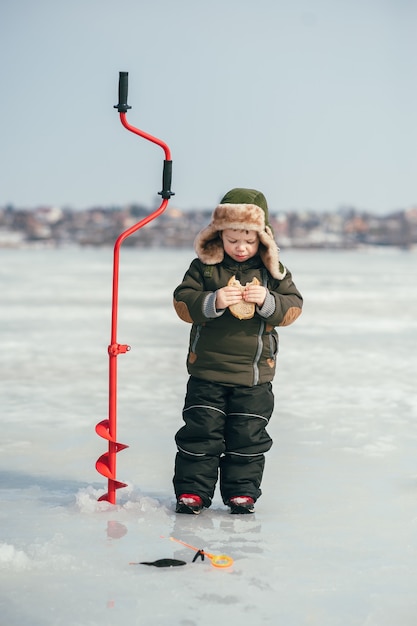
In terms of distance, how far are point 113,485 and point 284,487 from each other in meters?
0.71

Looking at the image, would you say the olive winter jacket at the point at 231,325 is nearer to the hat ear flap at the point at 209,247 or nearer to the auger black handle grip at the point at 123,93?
the hat ear flap at the point at 209,247

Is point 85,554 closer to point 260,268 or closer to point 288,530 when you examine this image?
point 288,530

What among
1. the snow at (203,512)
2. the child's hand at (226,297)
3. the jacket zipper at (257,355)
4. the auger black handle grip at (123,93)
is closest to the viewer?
the snow at (203,512)

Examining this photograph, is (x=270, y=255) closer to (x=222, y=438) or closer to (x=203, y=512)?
(x=222, y=438)

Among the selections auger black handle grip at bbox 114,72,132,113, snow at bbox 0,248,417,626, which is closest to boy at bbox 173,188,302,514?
snow at bbox 0,248,417,626

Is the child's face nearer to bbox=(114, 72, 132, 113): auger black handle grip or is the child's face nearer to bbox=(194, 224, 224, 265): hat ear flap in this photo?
bbox=(194, 224, 224, 265): hat ear flap

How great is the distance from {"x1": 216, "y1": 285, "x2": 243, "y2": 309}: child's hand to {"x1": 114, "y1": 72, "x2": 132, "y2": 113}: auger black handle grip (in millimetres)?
749

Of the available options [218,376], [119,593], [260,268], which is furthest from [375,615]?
[260,268]

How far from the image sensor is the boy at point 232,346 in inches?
134

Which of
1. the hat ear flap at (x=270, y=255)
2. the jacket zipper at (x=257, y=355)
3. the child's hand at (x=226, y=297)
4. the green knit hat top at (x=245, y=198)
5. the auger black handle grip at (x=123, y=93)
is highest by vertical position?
the auger black handle grip at (x=123, y=93)

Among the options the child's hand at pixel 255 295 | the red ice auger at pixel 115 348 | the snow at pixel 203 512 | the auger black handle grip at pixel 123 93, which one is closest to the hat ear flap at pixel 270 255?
the child's hand at pixel 255 295

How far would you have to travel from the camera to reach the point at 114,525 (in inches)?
130

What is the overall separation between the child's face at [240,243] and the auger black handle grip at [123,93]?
22.5 inches

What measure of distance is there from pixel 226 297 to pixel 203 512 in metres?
0.76
